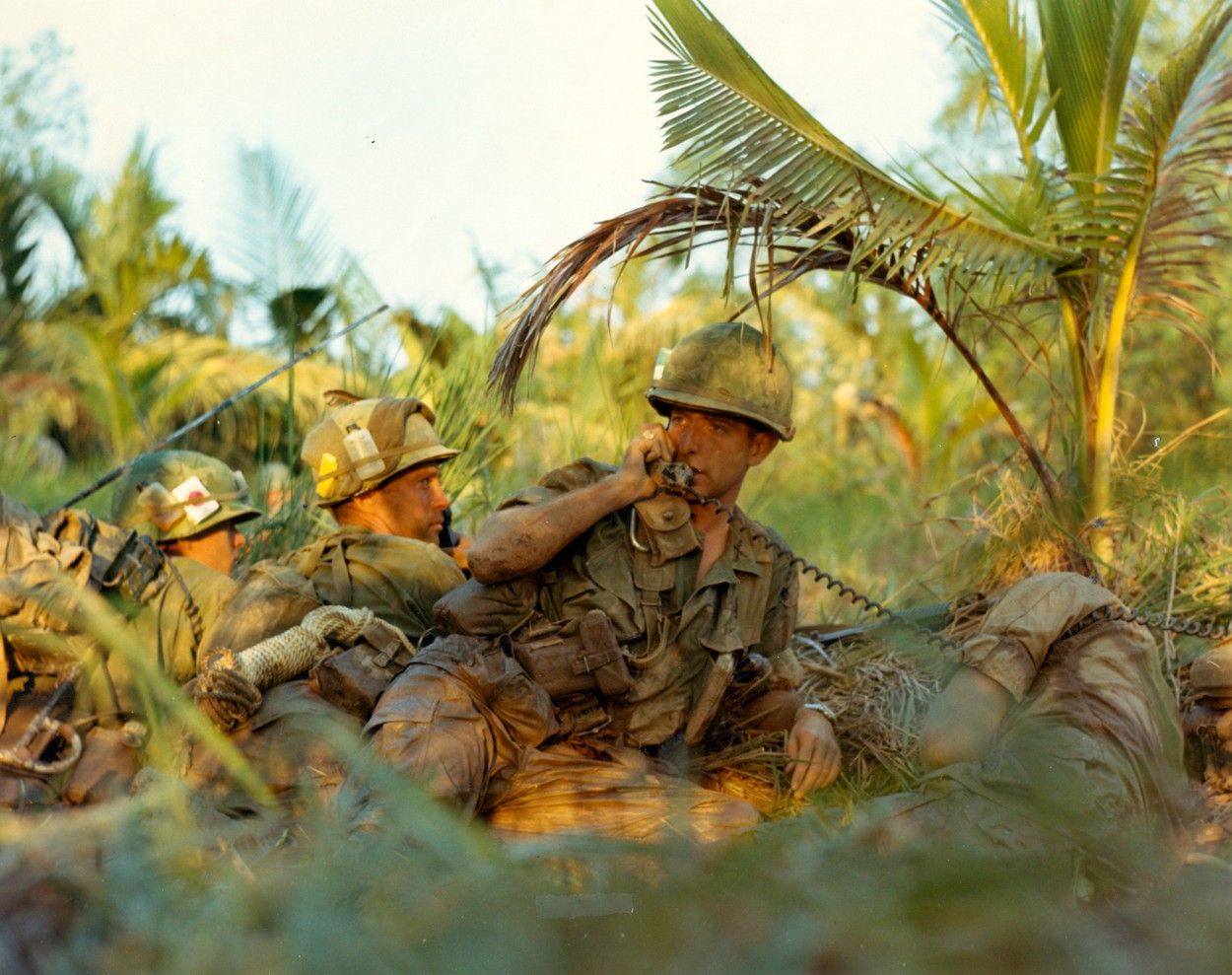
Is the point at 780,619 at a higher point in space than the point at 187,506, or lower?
lower

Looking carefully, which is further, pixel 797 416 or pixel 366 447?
pixel 797 416

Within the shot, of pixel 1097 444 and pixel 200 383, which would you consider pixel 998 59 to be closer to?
pixel 1097 444

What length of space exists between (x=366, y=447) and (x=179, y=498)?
118 cm

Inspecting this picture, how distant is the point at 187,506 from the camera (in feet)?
22.9

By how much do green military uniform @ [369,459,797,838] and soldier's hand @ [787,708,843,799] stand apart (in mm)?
342

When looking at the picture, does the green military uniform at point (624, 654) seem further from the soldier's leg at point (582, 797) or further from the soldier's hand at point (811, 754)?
the soldier's hand at point (811, 754)

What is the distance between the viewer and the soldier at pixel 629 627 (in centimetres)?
501

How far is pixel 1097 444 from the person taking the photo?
21.4 feet

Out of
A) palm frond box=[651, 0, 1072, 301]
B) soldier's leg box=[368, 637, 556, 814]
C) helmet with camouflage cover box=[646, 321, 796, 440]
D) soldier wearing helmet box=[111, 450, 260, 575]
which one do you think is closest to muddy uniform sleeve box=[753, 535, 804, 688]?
helmet with camouflage cover box=[646, 321, 796, 440]

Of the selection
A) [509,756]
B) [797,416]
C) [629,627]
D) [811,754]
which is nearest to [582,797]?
[509,756]

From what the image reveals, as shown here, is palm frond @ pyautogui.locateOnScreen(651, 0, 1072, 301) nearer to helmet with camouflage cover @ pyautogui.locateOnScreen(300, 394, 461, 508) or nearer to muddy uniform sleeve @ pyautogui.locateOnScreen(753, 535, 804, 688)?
muddy uniform sleeve @ pyautogui.locateOnScreen(753, 535, 804, 688)

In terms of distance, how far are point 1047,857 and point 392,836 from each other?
419 millimetres

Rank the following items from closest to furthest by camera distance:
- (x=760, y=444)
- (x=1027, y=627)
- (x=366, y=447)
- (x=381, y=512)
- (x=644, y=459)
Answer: (x=1027, y=627) < (x=644, y=459) < (x=760, y=444) < (x=366, y=447) < (x=381, y=512)

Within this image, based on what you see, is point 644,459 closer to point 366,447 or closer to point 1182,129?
point 366,447
